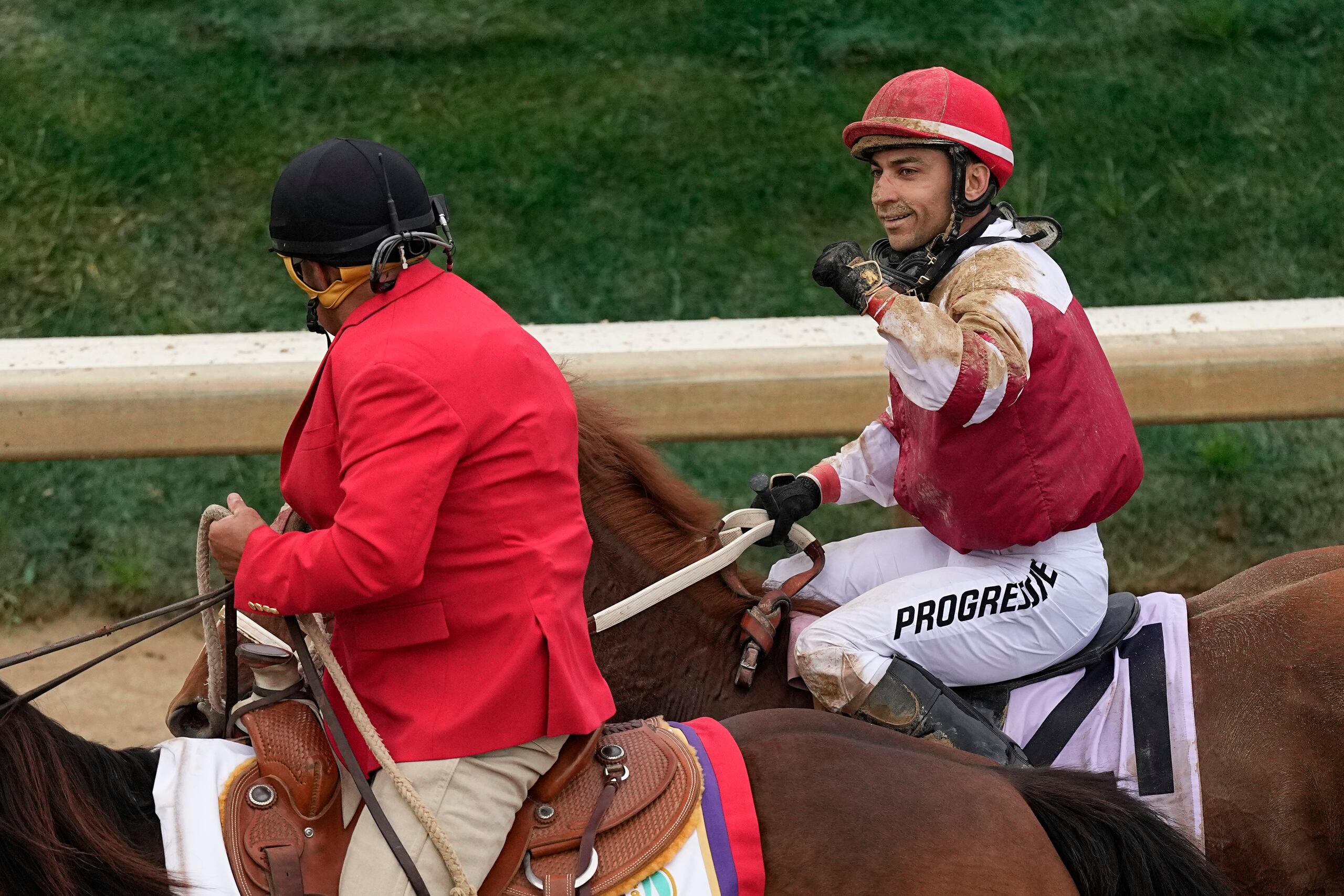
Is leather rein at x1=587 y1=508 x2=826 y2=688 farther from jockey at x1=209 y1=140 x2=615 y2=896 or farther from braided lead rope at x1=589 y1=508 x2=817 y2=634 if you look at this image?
jockey at x1=209 y1=140 x2=615 y2=896

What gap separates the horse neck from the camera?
3318 millimetres

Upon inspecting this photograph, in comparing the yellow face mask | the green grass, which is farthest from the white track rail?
the green grass

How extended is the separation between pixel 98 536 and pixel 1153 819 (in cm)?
563

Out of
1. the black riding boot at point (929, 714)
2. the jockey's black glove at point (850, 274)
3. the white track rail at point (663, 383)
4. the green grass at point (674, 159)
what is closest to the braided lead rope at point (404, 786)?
the black riding boot at point (929, 714)

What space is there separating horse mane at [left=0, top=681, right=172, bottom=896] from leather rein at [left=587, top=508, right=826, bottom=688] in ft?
3.74

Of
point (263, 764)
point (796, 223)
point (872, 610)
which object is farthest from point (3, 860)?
A: point (796, 223)

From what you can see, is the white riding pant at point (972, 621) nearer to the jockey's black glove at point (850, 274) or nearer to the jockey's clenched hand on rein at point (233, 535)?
the jockey's black glove at point (850, 274)

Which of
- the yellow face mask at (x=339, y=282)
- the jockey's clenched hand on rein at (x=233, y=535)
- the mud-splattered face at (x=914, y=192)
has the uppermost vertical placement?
the yellow face mask at (x=339, y=282)

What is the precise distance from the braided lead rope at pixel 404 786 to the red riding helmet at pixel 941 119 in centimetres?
184

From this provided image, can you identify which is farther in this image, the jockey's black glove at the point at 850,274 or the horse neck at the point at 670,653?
the horse neck at the point at 670,653

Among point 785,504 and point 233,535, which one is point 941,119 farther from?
point 233,535

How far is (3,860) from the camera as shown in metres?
2.25

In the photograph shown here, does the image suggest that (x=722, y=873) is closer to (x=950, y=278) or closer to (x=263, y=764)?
(x=263, y=764)

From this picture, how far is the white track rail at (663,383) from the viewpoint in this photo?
453 centimetres
